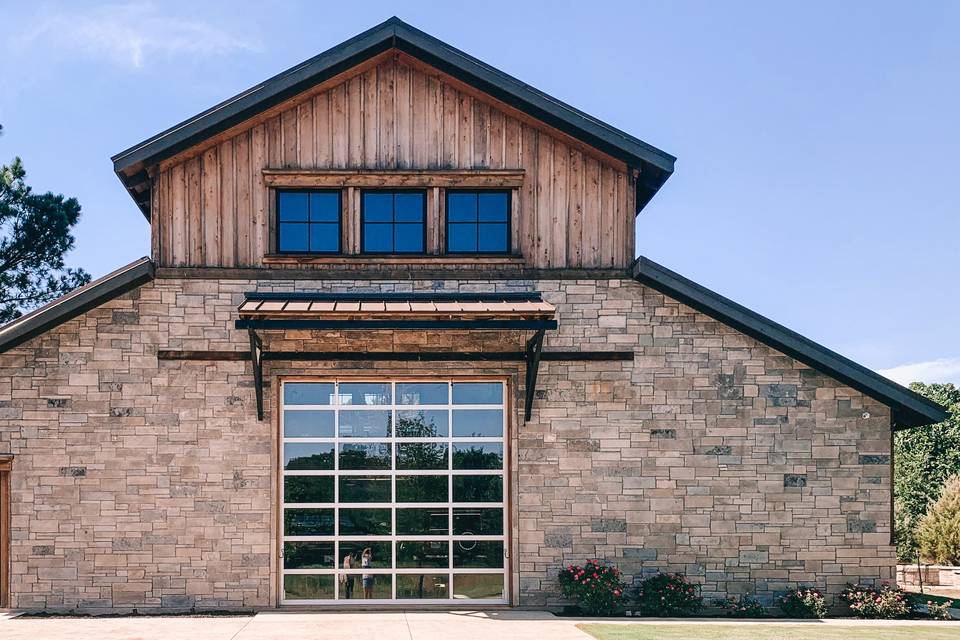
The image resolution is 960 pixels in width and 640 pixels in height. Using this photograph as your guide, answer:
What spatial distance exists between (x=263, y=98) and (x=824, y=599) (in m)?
12.1

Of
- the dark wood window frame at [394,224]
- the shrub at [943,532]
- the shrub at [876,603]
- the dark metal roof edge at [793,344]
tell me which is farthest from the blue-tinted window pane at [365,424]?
the shrub at [943,532]

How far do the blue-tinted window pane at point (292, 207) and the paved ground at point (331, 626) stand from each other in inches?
249

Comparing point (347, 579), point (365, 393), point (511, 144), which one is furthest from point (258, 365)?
point (511, 144)

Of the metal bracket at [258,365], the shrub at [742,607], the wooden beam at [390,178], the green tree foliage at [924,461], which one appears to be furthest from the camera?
the green tree foliage at [924,461]

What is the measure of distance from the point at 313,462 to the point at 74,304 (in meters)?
4.50

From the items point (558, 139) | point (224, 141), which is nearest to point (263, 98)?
point (224, 141)

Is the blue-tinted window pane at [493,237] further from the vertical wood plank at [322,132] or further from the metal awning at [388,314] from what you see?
the vertical wood plank at [322,132]

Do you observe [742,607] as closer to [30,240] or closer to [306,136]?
[306,136]

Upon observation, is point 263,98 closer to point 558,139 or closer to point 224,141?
point 224,141

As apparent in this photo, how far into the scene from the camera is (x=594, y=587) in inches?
498

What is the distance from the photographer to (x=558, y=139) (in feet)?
45.9

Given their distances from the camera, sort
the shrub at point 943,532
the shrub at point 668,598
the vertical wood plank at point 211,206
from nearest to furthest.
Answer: the shrub at point 668,598, the vertical wood plank at point 211,206, the shrub at point 943,532

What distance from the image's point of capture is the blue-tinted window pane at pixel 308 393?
534 inches

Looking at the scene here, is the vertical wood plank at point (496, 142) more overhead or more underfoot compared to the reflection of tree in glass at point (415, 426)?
more overhead
